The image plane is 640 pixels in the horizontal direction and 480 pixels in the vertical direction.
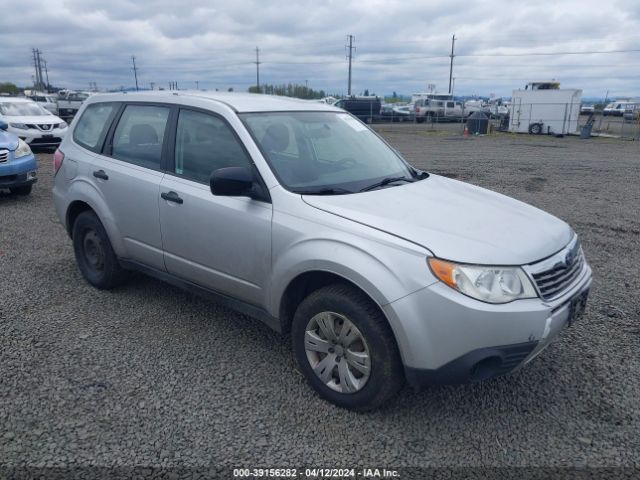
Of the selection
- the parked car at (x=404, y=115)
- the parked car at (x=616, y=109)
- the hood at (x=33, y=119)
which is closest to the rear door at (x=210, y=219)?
the hood at (x=33, y=119)

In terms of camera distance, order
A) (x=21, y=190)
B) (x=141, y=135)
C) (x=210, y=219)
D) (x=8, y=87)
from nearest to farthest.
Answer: (x=210, y=219) → (x=141, y=135) → (x=21, y=190) → (x=8, y=87)

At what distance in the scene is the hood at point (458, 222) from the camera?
112 inches

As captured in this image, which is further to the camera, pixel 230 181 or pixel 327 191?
pixel 327 191

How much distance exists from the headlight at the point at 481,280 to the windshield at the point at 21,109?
56.0ft

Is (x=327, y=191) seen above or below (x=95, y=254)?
above

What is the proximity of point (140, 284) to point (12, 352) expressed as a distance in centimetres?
145

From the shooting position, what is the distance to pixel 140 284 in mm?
5156

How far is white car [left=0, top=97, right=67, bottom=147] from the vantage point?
1559 cm

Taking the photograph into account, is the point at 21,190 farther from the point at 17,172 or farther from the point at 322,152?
the point at 322,152

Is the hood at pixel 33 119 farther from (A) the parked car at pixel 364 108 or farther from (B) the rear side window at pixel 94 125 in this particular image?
(A) the parked car at pixel 364 108

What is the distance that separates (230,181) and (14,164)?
23.2 feet

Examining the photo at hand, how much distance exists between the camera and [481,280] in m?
2.76

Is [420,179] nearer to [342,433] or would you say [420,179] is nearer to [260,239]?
[260,239]

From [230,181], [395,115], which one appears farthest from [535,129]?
[230,181]
